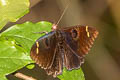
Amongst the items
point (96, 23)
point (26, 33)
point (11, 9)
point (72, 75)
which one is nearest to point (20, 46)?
point (26, 33)

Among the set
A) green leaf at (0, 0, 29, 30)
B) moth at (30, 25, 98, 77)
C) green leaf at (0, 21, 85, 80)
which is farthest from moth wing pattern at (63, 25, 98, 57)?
green leaf at (0, 0, 29, 30)

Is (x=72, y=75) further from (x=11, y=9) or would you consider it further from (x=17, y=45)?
(x=11, y=9)

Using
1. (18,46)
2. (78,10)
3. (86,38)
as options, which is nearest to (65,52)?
(86,38)

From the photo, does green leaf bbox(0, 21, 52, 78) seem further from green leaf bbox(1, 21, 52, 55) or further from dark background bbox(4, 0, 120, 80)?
dark background bbox(4, 0, 120, 80)

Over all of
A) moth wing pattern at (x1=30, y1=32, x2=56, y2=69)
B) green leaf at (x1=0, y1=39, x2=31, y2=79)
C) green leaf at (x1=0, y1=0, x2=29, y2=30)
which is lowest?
moth wing pattern at (x1=30, y1=32, x2=56, y2=69)

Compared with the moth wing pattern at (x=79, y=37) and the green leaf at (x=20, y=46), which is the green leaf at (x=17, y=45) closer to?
the green leaf at (x=20, y=46)

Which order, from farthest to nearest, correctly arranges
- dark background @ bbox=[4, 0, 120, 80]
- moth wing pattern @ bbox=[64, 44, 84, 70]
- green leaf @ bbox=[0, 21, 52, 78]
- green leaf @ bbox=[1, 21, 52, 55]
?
dark background @ bbox=[4, 0, 120, 80], moth wing pattern @ bbox=[64, 44, 84, 70], green leaf @ bbox=[1, 21, 52, 55], green leaf @ bbox=[0, 21, 52, 78]
